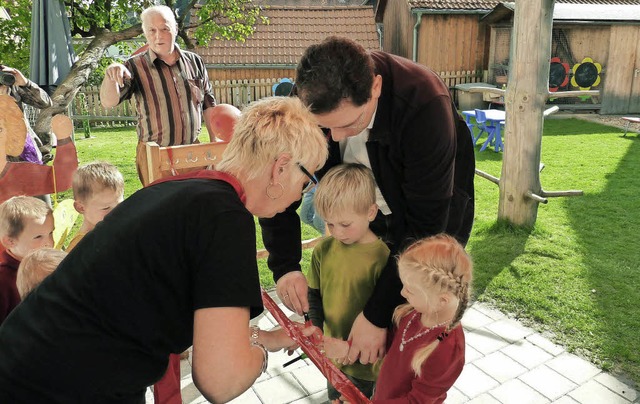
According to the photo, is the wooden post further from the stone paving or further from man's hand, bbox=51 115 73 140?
man's hand, bbox=51 115 73 140

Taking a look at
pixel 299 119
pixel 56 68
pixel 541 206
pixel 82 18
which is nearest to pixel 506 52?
pixel 541 206

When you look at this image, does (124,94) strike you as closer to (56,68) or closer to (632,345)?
(56,68)

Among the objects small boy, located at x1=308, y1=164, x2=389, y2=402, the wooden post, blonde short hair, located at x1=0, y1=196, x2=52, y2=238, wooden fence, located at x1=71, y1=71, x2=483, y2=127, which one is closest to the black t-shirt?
small boy, located at x1=308, y1=164, x2=389, y2=402

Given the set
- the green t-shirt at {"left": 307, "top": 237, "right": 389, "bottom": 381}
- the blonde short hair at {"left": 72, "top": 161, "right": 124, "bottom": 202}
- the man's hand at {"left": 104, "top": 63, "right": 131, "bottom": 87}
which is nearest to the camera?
the green t-shirt at {"left": 307, "top": 237, "right": 389, "bottom": 381}

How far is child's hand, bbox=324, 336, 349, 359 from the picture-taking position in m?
2.19

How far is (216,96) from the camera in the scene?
57.4ft

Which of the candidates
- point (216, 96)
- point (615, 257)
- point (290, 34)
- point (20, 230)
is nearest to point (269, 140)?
point (20, 230)

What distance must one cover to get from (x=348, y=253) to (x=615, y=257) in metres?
3.83

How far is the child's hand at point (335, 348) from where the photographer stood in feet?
7.18

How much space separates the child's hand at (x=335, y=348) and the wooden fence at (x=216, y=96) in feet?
48.7

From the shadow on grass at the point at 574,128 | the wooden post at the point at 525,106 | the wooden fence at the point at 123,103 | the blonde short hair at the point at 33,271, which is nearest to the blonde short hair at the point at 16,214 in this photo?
the blonde short hair at the point at 33,271

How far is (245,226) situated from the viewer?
4.56ft

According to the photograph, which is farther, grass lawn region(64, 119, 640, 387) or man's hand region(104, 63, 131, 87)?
man's hand region(104, 63, 131, 87)

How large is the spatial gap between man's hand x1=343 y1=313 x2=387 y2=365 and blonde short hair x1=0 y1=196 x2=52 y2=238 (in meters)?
1.81
